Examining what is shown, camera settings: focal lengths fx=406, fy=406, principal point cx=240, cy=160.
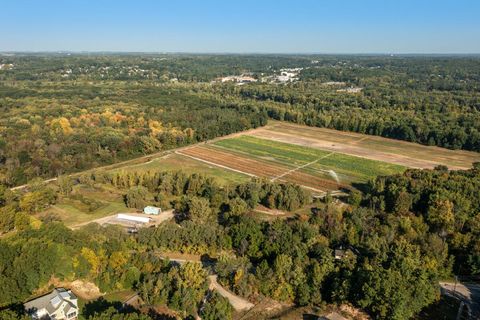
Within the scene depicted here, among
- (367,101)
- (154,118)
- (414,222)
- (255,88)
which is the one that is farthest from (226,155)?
(255,88)

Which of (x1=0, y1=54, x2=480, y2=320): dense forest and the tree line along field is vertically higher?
(x1=0, y1=54, x2=480, y2=320): dense forest

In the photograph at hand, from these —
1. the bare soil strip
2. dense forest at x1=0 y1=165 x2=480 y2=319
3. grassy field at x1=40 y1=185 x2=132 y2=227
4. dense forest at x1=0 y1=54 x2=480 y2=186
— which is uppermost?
dense forest at x1=0 y1=54 x2=480 y2=186

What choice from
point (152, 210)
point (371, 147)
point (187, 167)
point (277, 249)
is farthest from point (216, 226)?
point (371, 147)

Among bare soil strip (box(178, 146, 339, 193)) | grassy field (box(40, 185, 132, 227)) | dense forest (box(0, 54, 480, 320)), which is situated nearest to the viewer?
dense forest (box(0, 54, 480, 320))

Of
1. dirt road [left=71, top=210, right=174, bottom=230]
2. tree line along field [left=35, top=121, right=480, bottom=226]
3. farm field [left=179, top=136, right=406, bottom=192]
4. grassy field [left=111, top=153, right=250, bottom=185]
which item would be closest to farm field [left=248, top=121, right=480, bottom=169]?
tree line along field [left=35, top=121, right=480, bottom=226]

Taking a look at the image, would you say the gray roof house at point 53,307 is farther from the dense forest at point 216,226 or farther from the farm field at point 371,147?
the farm field at point 371,147

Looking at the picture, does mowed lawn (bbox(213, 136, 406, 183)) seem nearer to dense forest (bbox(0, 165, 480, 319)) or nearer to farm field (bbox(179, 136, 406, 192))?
farm field (bbox(179, 136, 406, 192))
